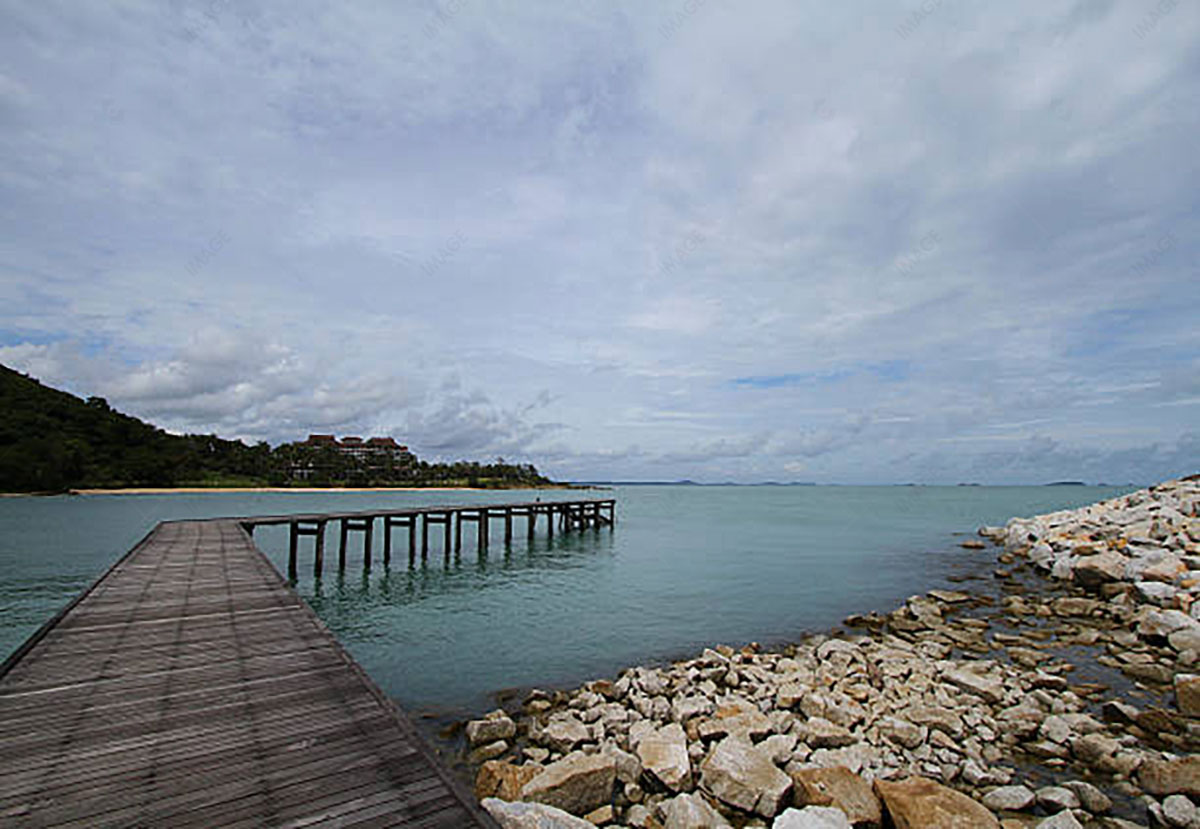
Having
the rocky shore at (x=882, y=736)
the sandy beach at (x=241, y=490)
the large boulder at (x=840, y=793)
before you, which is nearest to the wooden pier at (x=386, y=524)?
the rocky shore at (x=882, y=736)

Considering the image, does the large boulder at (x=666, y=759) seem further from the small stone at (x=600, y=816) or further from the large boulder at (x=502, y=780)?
the large boulder at (x=502, y=780)

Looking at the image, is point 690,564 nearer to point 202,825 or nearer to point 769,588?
point 769,588

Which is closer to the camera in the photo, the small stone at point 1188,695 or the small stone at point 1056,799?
the small stone at point 1056,799

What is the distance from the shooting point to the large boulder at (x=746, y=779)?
6.03m

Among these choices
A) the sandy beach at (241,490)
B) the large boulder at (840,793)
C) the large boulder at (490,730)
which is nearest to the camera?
the large boulder at (840,793)

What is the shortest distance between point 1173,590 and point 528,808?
17434 millimetres

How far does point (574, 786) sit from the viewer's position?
6.09 metres

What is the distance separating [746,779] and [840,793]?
908mm

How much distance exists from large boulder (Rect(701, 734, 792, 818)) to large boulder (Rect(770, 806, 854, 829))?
0.63 metres

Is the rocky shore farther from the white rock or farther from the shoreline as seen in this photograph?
the shoreline

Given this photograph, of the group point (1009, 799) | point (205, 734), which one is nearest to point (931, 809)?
point (1009, 799)

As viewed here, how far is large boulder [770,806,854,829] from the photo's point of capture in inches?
206

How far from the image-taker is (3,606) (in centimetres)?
1712

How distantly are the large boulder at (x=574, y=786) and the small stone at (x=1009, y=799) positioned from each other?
12.9 feet
